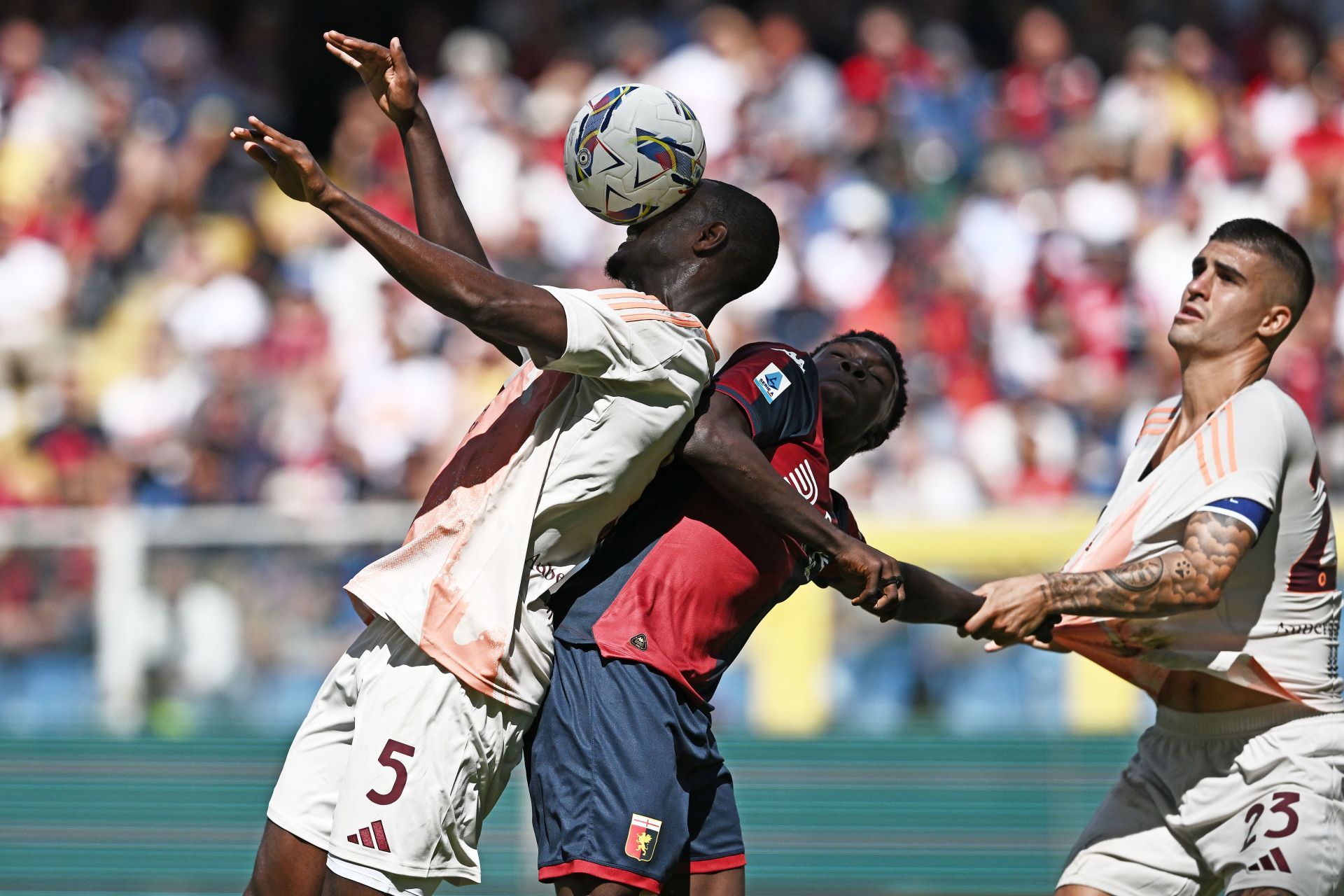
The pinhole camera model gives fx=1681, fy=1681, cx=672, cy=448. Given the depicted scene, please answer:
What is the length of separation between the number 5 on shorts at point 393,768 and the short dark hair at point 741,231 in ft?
4.77

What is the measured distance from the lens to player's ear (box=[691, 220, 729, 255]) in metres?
4.38

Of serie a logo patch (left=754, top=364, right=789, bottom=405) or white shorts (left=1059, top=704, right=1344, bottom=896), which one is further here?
white shorts (left=1059, top=704, right=1344, bottom=896)

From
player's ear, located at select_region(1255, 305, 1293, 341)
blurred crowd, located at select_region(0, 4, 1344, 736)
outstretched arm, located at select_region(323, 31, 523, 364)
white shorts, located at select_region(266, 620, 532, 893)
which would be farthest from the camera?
blurred crowd, located at select_region(0, 4, 1344, 736)

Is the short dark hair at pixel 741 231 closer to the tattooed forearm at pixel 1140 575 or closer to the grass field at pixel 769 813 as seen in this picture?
the tattooed forearm at pixel 1140 575

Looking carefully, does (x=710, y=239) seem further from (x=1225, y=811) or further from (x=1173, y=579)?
(x=1225, y=811)

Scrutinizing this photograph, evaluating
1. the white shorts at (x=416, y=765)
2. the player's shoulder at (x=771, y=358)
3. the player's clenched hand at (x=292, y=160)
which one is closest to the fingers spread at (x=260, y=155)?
the player's clenched hand at (x=292, y=160)

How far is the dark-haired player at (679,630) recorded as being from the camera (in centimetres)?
412

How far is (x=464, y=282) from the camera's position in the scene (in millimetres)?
3852

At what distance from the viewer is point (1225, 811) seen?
4.81 metres

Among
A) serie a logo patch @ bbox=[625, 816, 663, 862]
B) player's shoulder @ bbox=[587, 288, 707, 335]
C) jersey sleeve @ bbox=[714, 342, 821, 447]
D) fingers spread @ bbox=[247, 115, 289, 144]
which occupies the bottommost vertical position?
serie a logo patch @ bbox=[625, 816, 663, 862]

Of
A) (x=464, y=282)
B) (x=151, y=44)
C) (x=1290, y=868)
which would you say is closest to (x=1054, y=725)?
(x=1290, y=868)

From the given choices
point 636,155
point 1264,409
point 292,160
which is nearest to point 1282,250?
point 1264,409

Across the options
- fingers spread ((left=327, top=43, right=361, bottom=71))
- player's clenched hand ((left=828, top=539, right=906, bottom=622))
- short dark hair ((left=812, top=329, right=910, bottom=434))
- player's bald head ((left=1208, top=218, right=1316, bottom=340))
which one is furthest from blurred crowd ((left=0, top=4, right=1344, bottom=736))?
fingers spread ((left=327, top=43, right=361, bottom=71))

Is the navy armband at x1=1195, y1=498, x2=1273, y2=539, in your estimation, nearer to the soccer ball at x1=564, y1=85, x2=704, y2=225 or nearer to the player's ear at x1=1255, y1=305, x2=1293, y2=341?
the player's ear at x1=1255, y1=305, x2=1293, y2=341
